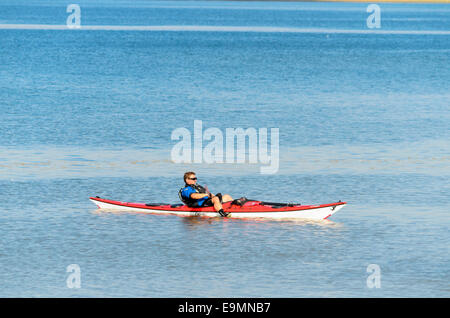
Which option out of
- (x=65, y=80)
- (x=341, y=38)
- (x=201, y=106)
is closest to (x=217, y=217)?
(x=201, y=106)

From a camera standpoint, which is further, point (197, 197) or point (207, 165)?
point (207, 165)

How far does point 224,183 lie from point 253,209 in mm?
6596

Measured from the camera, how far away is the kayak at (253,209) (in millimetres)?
30219

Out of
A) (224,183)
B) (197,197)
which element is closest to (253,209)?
(197,197)

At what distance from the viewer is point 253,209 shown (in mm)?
30531

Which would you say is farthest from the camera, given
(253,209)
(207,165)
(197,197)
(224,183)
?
(207,165)

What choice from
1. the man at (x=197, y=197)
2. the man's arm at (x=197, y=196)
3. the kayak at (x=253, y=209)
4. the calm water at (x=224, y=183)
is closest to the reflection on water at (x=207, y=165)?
the calm water at (x=224, y=183)

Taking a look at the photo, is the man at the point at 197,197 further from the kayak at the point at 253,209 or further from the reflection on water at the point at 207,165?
the reflection on water at the point at 207,165

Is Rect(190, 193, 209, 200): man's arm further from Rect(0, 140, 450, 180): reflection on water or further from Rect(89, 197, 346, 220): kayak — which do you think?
Rect(0, 140, 450, 180): reflection on water

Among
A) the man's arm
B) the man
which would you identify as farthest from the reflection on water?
the man's arm

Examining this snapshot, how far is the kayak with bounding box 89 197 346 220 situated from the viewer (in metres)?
30.2

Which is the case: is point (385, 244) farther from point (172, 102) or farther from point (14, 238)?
point (172, 102)

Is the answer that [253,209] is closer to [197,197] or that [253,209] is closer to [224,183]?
[197,197]

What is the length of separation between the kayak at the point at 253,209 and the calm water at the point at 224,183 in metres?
0.36
